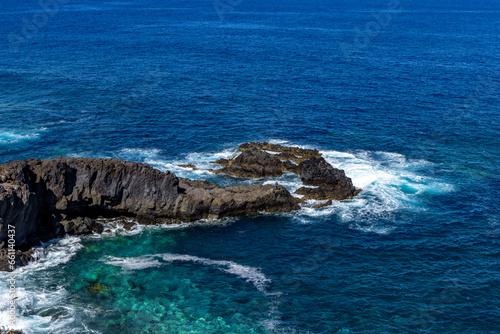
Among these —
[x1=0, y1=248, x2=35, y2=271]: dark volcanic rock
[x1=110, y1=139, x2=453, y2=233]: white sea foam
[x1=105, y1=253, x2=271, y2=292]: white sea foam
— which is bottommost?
[x1=105, y1=253, x2=271, y2=292]: white sea foam

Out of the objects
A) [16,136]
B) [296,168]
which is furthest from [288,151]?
[16,136]

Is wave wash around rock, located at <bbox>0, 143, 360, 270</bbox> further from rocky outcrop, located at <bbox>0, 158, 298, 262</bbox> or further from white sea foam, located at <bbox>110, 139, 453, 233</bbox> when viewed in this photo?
white sea foam, located at <bbox>110, 139, 453, 233</bbox>

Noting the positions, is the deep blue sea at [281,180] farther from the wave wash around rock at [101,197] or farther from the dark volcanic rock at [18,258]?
the wave wash around rock at [101,197]

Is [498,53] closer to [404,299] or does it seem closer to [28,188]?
[404,299]

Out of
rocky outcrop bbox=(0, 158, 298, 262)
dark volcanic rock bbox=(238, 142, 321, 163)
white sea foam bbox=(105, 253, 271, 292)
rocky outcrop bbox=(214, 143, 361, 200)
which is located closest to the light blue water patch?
rocky outcrop bbox=(0, 158, 298, 262)

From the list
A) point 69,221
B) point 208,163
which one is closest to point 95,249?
point 69,221
